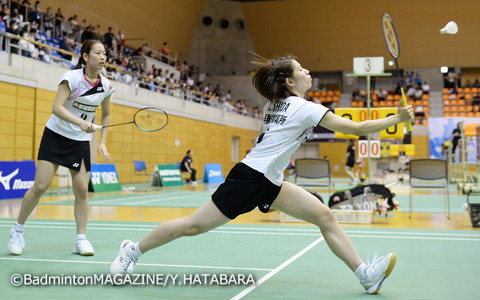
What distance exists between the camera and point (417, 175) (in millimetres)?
9094

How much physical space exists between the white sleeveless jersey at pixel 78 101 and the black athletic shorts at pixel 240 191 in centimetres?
206

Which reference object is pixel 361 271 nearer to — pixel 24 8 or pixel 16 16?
pixel 16 16

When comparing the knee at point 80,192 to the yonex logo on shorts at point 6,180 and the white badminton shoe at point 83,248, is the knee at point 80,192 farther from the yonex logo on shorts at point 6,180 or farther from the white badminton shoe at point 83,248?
the yonex logo on shorts at point 6,180

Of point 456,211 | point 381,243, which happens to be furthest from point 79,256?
point 456,211

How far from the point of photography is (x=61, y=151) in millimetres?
4695

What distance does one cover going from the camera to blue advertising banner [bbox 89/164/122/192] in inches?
598

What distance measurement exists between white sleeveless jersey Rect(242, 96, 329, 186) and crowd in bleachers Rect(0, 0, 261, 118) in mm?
13070

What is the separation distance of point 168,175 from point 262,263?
1493cm

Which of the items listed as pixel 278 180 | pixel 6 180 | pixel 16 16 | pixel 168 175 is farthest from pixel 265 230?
pixel 16 16

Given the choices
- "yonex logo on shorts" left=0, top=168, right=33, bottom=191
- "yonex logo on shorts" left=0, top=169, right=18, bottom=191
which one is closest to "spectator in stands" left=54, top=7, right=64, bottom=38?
"yonex logo on shorts" left=0, top=168, right=33, bottom=191

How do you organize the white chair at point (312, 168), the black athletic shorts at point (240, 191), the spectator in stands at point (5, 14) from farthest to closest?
1. the spectator in stands at point (5, 14)
2. the white chair at point (312, 168)
3. the black athletic shorts at point (240, 191)

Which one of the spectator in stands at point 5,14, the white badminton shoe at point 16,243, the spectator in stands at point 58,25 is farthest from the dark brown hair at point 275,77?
the spectator in stands at point 58,25

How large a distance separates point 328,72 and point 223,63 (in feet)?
25.8

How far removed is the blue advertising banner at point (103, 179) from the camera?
15188 mm
